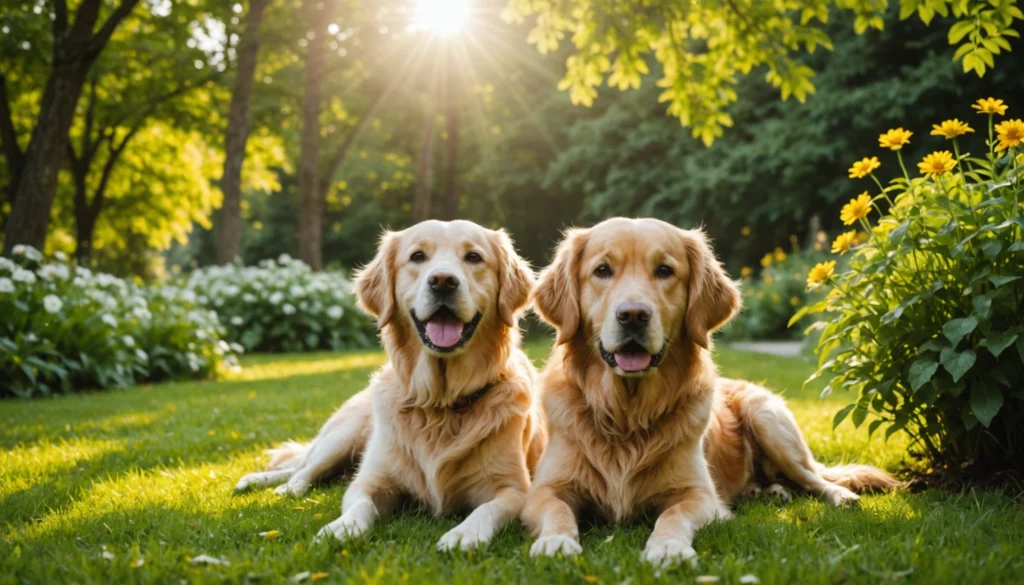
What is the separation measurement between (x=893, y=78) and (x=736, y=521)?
14.2 m

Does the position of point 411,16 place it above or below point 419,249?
above

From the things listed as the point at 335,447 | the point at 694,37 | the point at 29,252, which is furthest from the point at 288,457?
the point at 694,37

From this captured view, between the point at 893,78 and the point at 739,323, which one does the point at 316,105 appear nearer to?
the point at 739,323

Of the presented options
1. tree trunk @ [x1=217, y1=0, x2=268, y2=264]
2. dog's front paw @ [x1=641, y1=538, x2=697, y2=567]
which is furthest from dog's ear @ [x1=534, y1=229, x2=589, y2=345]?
tree trunk @ [x1=217, y1=0, x2=268, y2=264]

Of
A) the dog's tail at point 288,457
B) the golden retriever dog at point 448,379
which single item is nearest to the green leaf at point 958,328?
the golden retriever dog at point 448,379

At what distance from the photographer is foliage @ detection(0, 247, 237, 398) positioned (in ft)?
24.6

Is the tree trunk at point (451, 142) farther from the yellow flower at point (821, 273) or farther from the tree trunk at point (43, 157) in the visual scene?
the yellow flower at point (821, 273)

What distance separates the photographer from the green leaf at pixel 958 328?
10.8 feet

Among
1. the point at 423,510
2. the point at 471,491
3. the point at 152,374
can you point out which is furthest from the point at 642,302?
the point at 152,374

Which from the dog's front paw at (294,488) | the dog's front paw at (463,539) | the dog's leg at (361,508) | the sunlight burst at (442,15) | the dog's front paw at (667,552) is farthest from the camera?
the sunlight burst at (442,15)

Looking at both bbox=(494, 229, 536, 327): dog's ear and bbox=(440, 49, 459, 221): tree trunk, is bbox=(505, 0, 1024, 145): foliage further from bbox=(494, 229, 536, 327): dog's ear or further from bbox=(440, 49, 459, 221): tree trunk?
bbox=(440, 49, 459, 221): tree trunk

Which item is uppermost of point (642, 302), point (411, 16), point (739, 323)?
point (411, 16)

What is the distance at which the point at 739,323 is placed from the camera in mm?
15969

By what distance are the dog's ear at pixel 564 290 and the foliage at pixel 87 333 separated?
5.94 meters
